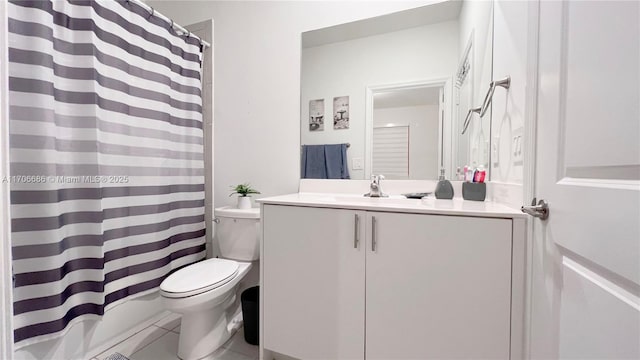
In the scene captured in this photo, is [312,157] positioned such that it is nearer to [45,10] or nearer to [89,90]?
[89,90]

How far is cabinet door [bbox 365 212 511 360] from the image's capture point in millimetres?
899

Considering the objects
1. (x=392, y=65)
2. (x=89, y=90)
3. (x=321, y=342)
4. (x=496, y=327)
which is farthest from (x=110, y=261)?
(x=392, y=65)

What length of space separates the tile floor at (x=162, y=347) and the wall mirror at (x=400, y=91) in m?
1.09

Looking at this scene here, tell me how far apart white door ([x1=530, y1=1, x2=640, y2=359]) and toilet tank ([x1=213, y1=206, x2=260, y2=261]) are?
1366 millimetres

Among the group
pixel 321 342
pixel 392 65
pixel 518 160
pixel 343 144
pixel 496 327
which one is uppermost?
pixel 392 65

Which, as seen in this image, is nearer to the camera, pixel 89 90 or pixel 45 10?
pixel 45 10

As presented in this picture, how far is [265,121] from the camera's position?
1819 millimetres

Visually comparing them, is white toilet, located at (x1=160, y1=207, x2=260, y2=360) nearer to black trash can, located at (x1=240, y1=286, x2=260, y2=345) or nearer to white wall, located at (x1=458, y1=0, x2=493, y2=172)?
black trash can, located at (x1=240, y1=286, x2=260, y2=345)

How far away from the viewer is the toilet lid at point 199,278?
4.03 feet

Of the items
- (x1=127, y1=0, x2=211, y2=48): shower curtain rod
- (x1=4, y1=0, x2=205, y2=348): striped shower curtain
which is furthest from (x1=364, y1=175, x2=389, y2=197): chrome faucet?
(x1=127, y1=0, x2=211, y2=48): shower curtain rod

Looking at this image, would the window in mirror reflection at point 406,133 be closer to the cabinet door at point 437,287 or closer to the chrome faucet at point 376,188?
the chrome faucet at point 376,188

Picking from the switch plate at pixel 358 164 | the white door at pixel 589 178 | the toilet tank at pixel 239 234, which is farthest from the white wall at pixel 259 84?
the white door at pixel 589 178

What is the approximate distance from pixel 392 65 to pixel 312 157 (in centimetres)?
73

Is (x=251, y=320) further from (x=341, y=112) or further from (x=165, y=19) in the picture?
(x=165, y=19)
